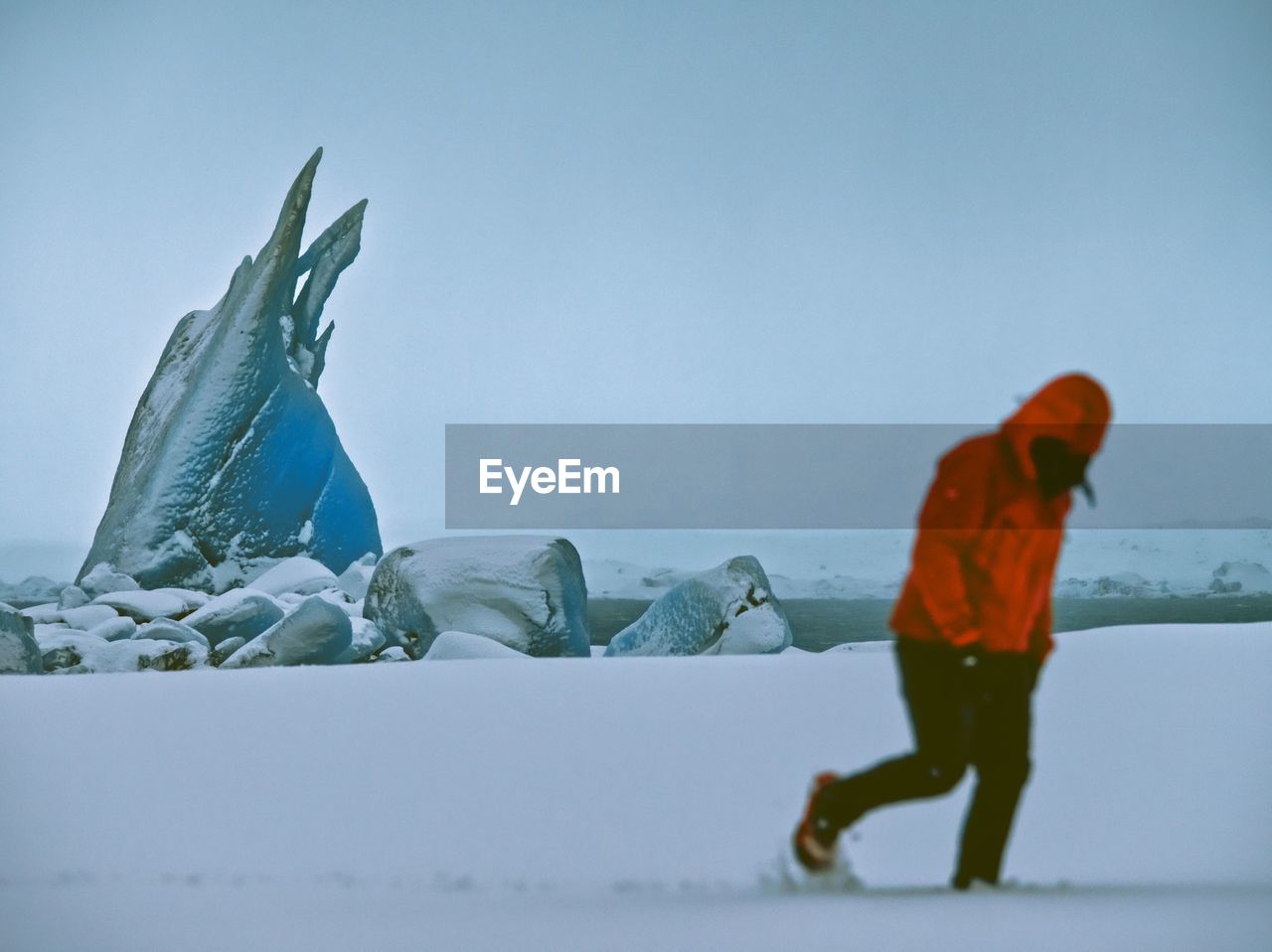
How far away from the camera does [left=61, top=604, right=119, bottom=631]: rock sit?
4.62m

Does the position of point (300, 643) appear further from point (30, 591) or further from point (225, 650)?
point (30, 591)

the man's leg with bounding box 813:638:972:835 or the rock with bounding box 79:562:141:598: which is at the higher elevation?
the man's leg with bounding box 813:638:972:835

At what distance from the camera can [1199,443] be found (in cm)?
283

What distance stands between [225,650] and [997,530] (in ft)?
12.3

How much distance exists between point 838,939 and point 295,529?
4.09 metres

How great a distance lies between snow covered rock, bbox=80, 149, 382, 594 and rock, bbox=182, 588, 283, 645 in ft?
1.79

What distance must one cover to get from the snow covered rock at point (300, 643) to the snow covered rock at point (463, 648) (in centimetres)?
38

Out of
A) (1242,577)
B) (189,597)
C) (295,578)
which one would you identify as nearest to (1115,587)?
(1242,577)

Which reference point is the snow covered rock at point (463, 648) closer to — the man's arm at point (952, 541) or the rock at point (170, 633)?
the rock at point (170, 633)

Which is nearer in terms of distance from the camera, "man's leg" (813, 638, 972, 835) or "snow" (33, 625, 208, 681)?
"man's leg" (813, 638, 972, 835)

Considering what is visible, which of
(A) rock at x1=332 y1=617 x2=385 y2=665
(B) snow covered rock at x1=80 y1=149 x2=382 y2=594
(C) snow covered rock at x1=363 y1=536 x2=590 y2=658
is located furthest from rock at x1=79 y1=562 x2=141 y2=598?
(C) snow covered rock at x1=363 y1=536 x2=590 y2=658

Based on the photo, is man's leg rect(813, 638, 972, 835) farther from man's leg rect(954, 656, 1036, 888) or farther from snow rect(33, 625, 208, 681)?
snow rect(33, 625, 208, 681)

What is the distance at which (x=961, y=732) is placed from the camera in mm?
1704

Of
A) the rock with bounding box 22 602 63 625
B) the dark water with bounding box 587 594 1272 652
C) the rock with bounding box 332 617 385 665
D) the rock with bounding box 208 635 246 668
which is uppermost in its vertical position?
the dark water with bounding box 587 594 1272 652
